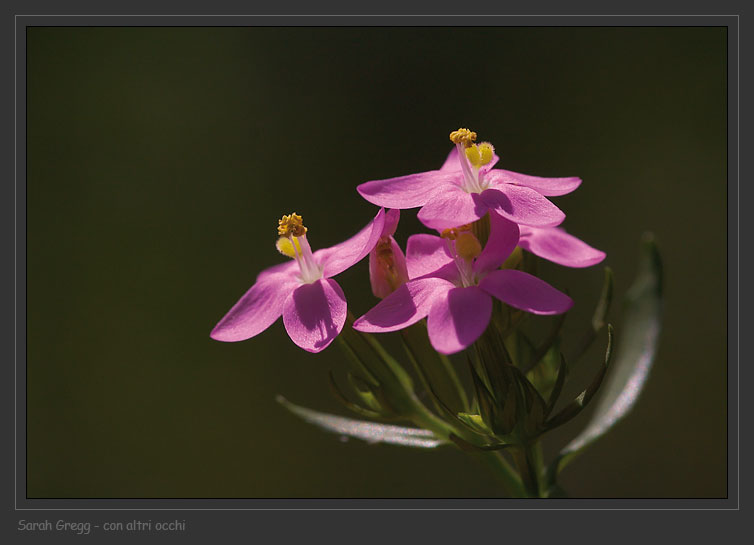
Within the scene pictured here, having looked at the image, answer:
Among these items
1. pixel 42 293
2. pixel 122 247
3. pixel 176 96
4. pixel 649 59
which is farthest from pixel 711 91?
pixel 42 293

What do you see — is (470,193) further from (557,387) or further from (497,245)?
(557,387)

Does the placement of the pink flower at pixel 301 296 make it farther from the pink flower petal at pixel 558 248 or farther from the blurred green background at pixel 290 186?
the blurred green background at pixel 290 186

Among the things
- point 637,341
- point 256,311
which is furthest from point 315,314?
point 637,341

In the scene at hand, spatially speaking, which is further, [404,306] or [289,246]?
[289,246]

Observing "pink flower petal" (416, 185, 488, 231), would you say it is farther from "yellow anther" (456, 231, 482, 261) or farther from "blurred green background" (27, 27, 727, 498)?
"blurred green background" (27, 27, 727, 498)

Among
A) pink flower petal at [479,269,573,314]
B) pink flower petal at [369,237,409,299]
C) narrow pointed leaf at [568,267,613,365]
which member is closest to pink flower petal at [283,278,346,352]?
pink flower petal at [369,237,409,299]

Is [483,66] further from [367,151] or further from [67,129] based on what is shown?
[67,129]
